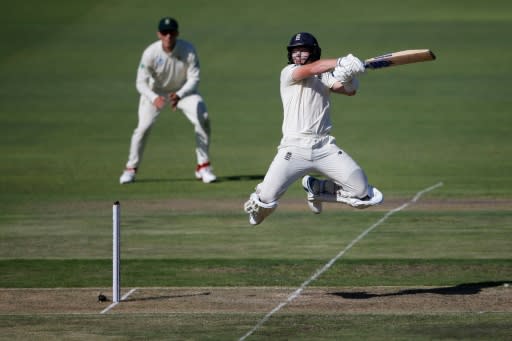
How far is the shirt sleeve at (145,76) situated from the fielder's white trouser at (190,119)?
261mm

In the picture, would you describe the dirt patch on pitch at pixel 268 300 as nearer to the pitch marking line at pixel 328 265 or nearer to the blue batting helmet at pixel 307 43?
the pitch marking line at pixel 328 265

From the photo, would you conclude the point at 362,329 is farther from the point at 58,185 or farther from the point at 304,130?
the point at 58,185

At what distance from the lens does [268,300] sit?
36.0ft

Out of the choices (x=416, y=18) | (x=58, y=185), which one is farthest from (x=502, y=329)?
(x=416, y=18)

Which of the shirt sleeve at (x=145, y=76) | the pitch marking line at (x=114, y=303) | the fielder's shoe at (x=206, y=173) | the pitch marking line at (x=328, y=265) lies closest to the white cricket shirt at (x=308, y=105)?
the pitch marking line at (x=328, y=265)

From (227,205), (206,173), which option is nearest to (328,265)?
(227,205)

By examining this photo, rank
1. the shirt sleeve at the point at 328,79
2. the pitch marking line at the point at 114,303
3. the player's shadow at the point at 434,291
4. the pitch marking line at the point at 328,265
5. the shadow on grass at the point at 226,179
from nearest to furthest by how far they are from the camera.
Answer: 1. the pitch marking line at the point at 328,265
2. the pitch marking line at the point at 114,303
3. the shirt sleeve at the point at 328,79
4. the player's shadow at the point at 434,291
5. the shadow on grass at the point at 226,179

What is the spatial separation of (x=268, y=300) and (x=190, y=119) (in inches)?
314

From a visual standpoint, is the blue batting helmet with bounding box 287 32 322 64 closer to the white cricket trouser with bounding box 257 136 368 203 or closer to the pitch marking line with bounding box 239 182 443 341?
the white cricket trouser with bounding box 257 136 368 203

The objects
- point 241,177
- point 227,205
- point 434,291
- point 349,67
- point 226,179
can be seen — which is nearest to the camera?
point 349,67

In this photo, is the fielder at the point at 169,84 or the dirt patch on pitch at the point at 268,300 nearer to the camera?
the dirt patch on pitch at the point at 268,300

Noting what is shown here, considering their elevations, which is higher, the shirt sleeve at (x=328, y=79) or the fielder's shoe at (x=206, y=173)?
the shirt sleeve at (x=328, y=79)

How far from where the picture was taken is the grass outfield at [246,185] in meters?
10.6

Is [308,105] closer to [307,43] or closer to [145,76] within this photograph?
[307,43]
